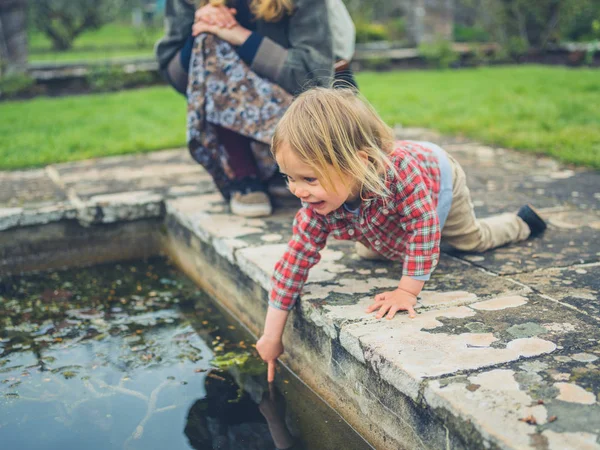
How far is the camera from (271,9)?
2969 mm

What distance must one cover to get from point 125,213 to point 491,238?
196cm

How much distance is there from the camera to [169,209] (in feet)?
11.6

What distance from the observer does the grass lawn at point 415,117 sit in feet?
15.7

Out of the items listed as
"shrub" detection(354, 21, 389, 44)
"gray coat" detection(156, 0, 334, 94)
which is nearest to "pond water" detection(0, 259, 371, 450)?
"gray coat" detection(156, 0, 334, 94)

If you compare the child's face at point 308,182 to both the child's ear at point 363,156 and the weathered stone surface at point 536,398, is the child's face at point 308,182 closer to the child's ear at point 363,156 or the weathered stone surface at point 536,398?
the child's ear at point 363,156

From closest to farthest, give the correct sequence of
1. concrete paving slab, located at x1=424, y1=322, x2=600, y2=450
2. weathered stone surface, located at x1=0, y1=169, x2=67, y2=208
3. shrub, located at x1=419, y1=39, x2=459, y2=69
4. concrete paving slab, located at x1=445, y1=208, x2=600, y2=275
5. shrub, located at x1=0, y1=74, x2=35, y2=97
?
1. concrete paving slab, located at x1=424, y1=322, x2=600, y2=450
2. concrete paving slab, located at x1=445, y1=208, x2=600, y2=275
3. weathered stone surface, located at x1=0, y1=169, x2=67, y2=208
4. shrub, located at x1=0, y1=74, x2=35, y2=97
5. shrub, located at x1=419, y1=39, x2=459, y2=69

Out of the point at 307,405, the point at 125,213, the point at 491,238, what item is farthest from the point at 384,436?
the point at 125,213

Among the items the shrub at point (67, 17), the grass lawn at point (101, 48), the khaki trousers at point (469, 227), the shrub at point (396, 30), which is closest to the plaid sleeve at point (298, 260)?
→ the khaki trousers at point (469, 227)

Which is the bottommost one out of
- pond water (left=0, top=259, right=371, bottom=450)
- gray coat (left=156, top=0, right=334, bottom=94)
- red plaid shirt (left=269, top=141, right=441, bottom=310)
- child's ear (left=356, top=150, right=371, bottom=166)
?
pond water (left=0, top=259, right=371, bottom=450)

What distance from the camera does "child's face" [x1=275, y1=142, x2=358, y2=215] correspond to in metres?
1.92

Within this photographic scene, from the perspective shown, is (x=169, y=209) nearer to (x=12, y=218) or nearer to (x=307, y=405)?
(x=12, y=218)

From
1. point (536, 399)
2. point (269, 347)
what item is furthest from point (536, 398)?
point (269, 347)

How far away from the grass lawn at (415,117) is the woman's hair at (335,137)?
7.97 ft

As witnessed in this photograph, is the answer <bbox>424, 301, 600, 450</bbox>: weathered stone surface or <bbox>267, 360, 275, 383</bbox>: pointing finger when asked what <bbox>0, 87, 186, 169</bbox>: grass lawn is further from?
<bbox>424, 301, 600, 450</bbox>: weathered stone surface
